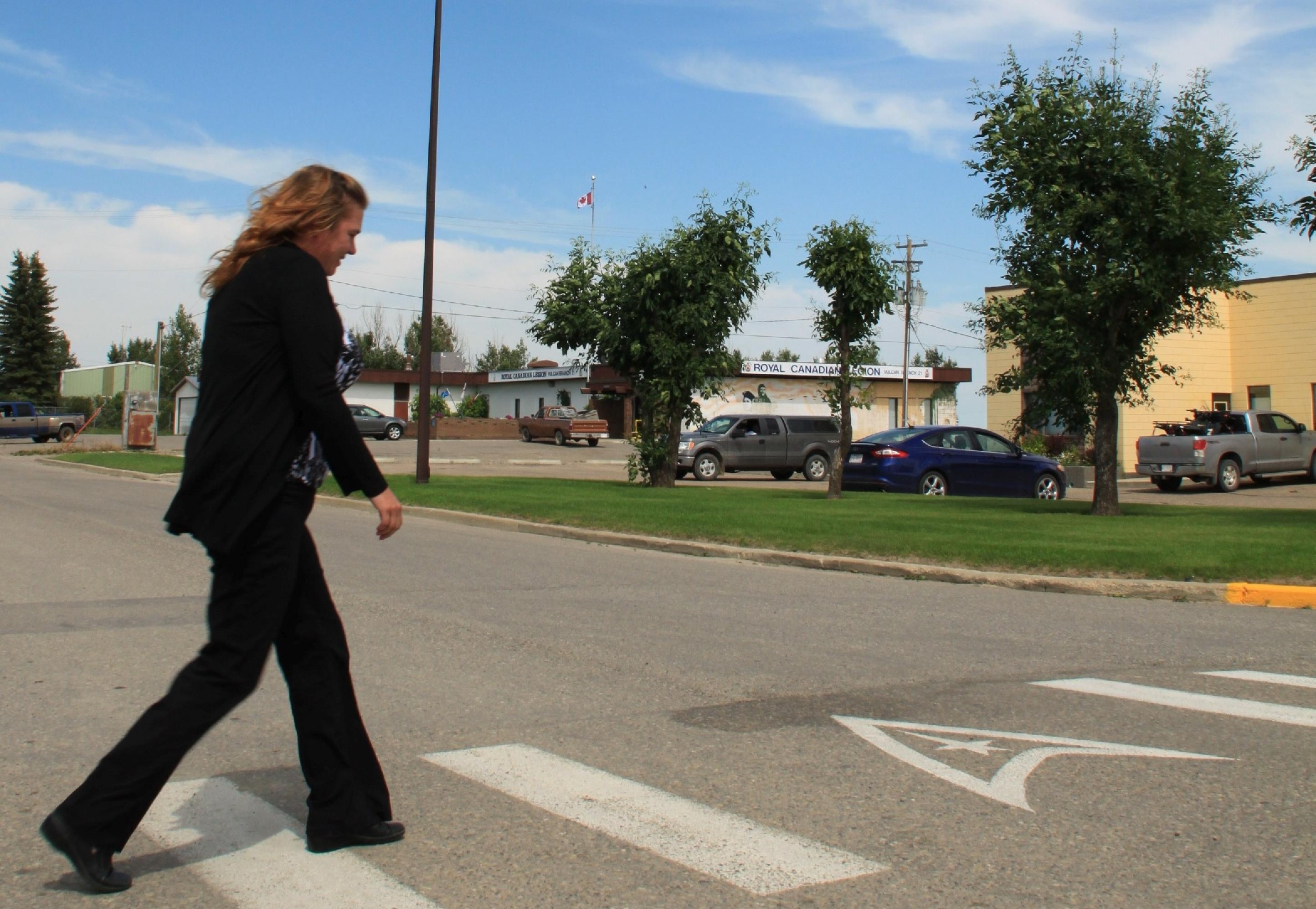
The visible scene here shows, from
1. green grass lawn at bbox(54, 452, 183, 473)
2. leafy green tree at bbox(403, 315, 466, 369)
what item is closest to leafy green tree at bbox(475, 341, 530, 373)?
leafy green tree at bbox(403, 315, 466, 369)

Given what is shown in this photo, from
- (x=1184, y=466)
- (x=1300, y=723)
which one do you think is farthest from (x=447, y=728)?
(x=1184, y=466)

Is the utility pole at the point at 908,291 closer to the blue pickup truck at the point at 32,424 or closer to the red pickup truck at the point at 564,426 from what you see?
the red pickup truck at the point at 564,426

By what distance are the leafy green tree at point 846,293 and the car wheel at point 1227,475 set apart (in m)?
9.78

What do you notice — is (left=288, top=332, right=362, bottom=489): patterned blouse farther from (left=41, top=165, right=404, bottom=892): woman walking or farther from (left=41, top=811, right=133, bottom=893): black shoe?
(left=41, top=811, right=133, bottom=893): black shoe

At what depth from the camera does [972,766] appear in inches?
191

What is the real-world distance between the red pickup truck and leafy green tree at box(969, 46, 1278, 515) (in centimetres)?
3733

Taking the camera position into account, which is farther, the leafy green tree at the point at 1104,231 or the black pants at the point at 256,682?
the leafy green tree at the point at 1104,231

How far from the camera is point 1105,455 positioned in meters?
17.3

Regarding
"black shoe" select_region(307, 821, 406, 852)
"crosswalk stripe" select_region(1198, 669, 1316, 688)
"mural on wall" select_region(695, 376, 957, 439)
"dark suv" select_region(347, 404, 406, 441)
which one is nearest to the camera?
"black shoe" select_region(307, 821, 406, 852)

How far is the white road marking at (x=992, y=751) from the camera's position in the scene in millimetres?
4582

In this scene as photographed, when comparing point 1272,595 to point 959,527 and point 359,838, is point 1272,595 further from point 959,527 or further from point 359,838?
point 359,838

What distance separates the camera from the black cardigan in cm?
346

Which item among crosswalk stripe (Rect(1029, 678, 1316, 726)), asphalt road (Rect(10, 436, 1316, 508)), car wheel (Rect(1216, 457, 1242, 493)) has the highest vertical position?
car wheel (Rect(1216, 457, 1242, 493))

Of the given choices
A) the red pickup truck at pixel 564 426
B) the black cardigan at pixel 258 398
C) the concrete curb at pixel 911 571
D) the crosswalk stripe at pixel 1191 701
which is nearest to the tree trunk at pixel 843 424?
the concrete curb at pixel 911 571
